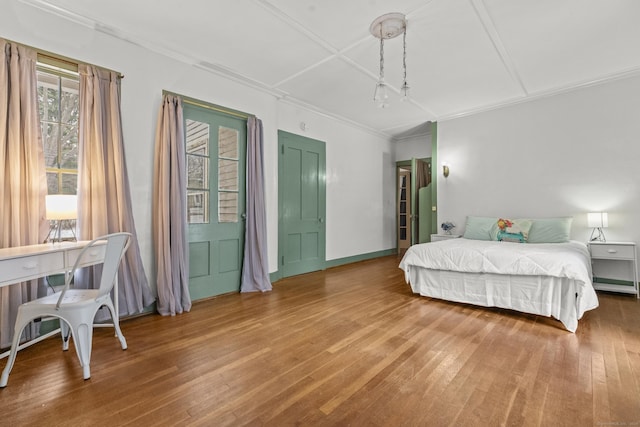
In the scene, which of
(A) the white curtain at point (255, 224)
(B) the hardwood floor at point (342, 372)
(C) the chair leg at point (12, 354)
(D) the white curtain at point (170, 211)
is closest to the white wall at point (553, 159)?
(B) the hardwood floor at point (342, 372)

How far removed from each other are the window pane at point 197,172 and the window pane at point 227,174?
0.59 feet

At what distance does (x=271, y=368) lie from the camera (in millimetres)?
1998

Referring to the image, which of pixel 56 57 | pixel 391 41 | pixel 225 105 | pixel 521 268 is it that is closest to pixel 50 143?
pixel 56 57

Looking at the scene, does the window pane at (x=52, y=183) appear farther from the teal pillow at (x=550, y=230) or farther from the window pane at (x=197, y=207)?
the teal pillow at (x=550, y=230)

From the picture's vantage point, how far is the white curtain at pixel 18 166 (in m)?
2.21

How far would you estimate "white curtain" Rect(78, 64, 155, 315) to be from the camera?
2.61 m

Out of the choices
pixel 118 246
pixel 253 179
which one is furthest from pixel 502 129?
pixel 118 246

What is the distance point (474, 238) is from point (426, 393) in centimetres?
353

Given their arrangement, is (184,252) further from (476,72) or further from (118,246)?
(476,72)

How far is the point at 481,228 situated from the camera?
4.64 m

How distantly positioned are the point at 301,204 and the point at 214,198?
1675mm

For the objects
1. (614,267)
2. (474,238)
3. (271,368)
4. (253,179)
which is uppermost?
(253,179)

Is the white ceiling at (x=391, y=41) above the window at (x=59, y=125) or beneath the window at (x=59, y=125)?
above

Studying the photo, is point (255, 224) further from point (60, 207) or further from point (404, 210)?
point (404, 210)
